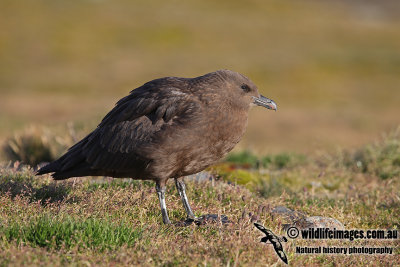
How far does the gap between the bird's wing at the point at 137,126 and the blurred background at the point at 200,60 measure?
522 inches

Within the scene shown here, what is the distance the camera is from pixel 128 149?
19.8 ft

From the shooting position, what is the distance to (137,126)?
6.06 m

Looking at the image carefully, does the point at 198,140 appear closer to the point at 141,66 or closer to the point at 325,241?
the point at 325,241

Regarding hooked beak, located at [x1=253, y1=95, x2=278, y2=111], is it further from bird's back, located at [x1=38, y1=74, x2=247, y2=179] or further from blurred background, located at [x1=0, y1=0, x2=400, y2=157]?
blurred background, located at [x1=0, y1=0, x2=400, y2=157]

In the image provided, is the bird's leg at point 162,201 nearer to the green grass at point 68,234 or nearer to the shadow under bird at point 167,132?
the shadow under bird at point 167,132

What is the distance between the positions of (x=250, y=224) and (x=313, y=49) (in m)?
52.1

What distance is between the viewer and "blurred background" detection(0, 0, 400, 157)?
26.9m

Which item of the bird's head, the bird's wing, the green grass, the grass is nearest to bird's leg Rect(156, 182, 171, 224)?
the grass

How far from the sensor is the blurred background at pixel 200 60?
26.9 meters

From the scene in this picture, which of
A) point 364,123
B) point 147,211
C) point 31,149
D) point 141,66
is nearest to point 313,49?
point 141,66

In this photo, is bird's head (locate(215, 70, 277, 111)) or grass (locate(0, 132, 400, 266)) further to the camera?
bird's head (locate(215, 70, 277, 111))

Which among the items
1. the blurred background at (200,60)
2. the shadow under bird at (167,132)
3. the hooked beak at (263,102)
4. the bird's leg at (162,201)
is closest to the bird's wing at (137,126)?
the shadow under bird at (167,132)

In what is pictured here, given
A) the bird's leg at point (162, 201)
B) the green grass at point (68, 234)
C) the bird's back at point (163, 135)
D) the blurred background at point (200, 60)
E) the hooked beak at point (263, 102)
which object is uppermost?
the blurred background at point (200, 60)

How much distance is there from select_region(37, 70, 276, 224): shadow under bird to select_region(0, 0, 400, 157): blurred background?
1326 cm
